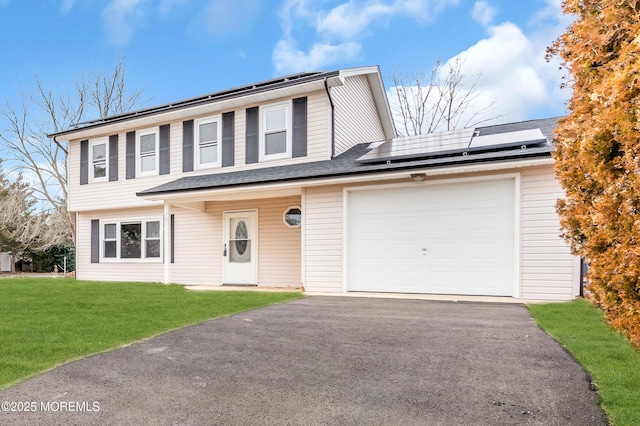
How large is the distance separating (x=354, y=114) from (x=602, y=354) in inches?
366

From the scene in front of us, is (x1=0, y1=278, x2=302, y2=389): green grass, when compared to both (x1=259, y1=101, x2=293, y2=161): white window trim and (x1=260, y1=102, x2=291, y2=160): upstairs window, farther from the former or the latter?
(x1=260, y1=102, x2=291, y2=160): upstairs window

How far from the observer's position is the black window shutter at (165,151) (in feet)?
38.7

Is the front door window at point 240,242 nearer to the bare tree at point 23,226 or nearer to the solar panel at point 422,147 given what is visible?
the solar panel at point 422,147

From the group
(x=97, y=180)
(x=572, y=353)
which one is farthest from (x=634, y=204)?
(x=97, y=180)

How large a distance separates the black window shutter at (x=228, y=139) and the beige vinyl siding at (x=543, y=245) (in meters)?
7.46

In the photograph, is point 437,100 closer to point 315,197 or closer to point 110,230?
point 315,197

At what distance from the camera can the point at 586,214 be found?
2961 mm

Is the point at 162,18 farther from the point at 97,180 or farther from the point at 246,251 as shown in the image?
the point at 246,251

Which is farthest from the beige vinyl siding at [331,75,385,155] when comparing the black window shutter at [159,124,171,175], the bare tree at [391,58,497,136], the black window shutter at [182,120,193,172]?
the bare tree at [391,58,497,136]

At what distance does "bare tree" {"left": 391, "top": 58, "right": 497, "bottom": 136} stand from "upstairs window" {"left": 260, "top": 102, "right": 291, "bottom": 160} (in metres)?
13.5

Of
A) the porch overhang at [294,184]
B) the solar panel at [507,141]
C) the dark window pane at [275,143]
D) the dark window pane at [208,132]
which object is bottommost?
the porch overhang at [294,184]

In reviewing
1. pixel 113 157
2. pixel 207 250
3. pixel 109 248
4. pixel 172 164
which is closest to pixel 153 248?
pixel 109 248

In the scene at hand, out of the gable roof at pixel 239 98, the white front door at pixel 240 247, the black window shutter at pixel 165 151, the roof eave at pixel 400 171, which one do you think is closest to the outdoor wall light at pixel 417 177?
the roof eave at pixel 400 171

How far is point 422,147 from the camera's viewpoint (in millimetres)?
8703
